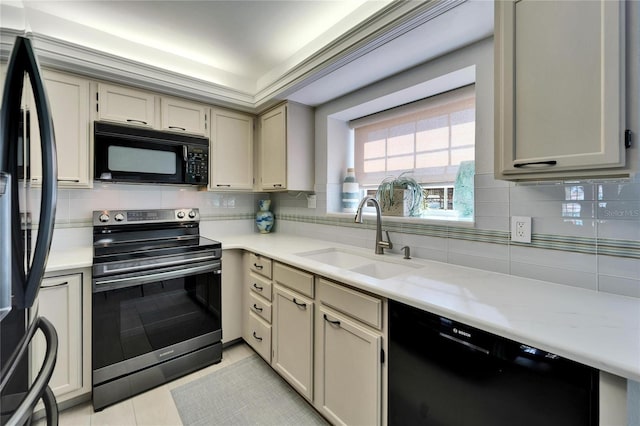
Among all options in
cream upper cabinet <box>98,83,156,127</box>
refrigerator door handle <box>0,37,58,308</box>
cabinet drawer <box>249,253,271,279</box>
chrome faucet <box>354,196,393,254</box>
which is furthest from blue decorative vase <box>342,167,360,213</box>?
refrigerator door handle <box>0,37,58,308</box>

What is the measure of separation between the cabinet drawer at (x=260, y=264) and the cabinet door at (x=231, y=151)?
0.81 m

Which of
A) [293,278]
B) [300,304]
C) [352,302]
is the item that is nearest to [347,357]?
[352,302]

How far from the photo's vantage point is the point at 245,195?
3037 millimetres

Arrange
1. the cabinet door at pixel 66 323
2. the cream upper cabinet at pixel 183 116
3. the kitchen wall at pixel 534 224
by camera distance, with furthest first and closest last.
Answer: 1. the cream upper cabinet at pixel 183 116
2. the cabinet door at pixel 66 323
3. the kitchen wall at pixel 534 224

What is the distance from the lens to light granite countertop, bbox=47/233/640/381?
733mm

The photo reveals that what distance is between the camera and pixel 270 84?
2312 mm

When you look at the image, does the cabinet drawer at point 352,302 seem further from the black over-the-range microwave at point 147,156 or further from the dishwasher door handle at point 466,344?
the black over-the-range microwave at point 147,156

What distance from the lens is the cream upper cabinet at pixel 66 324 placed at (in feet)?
5.17

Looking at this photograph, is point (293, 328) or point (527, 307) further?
point (293, 328)

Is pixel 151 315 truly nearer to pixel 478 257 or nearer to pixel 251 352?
pixel 251 352

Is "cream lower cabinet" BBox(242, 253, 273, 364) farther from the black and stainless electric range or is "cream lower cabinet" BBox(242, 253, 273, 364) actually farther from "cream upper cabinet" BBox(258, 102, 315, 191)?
"cream upper cabinet" BBox(258, 102, 315, 191)

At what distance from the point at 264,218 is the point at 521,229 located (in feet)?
7.44

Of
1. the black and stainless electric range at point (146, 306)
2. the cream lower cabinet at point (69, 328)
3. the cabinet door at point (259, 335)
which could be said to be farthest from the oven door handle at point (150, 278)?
the cabinet door at point (259, 335)

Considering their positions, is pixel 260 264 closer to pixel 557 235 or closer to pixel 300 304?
pixel 300 304
